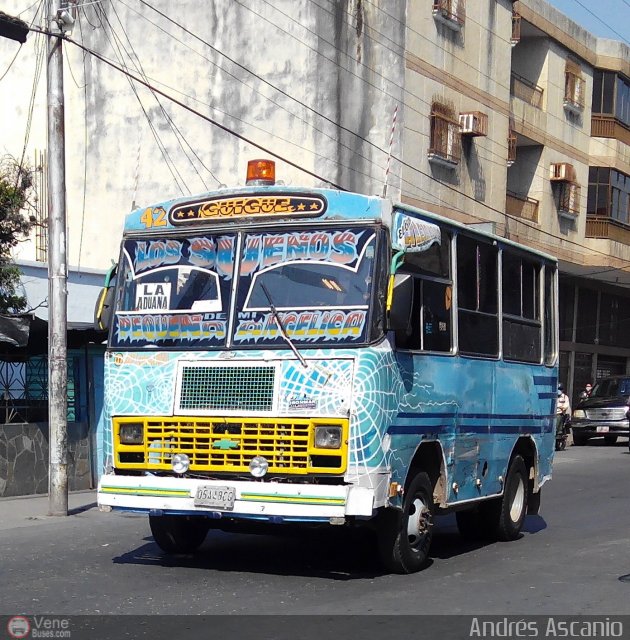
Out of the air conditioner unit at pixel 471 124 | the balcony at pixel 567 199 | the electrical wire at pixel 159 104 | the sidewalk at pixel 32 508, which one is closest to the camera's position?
the sidewalk at pixel 32 508

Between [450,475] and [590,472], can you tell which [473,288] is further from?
[590,472]

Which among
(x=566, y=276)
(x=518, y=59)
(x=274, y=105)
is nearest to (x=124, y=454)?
(x=274, y=105)

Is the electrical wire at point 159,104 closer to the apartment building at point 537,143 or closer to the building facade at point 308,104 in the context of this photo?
the building facade at point 308,104

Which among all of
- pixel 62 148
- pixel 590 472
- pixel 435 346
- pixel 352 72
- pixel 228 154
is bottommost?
pixel 590 472

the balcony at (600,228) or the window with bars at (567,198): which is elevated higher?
the window with bars at (567,198)

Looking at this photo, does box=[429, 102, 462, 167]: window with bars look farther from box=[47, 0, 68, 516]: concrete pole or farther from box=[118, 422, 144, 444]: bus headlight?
box=[118, 422, 144, 444]: bus headlight

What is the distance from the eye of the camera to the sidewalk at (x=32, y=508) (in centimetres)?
1273

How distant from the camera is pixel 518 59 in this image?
33.1 meters

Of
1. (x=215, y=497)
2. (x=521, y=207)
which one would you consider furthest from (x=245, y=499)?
(x=521, y=207)

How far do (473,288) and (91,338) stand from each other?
6969 millimetres

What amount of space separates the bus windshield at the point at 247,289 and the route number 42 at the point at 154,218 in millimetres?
160

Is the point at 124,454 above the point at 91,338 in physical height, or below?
below
